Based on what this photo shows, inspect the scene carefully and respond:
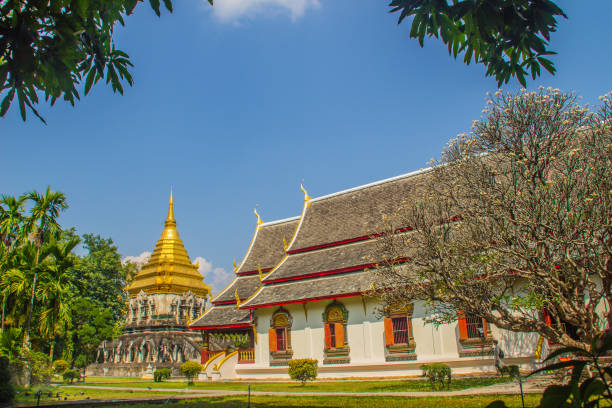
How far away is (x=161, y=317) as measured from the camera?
3534 cm

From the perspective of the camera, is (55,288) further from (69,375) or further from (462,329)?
(462,329)

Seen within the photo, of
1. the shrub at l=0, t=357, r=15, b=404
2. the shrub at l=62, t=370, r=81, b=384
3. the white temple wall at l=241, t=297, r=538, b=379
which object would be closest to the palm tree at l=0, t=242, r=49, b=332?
the shrub at l=0, t=357, r=15, b=404

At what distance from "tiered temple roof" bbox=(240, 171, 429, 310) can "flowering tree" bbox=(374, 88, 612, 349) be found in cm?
749

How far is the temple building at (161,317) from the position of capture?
3294cm

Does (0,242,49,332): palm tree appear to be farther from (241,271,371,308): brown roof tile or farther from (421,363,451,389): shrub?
(421,363,451,389): shrub

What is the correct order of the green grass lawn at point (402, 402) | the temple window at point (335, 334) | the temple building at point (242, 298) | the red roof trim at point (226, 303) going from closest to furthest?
the green grass lawn at point (402, 402), the temple window at point (335, 334), the temple building at point (242, 298), the red roof trim at point (226, 303)

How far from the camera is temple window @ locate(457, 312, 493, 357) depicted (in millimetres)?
15227

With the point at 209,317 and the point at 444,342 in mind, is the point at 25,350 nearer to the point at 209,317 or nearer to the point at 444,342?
the point at 209,317

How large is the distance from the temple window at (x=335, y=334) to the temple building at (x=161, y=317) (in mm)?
14952

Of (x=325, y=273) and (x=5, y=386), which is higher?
(x=325, y=273)

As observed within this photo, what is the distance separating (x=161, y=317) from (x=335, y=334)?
21122mm

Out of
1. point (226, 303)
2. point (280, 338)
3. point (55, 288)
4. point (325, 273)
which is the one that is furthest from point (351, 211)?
point (55, 288)

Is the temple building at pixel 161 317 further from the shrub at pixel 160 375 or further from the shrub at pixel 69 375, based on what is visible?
the shrub at pixel 69 375

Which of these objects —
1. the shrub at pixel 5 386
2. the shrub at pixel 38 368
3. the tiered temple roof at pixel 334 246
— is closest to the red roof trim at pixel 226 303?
the tiered temple roof at pixel 334 246
